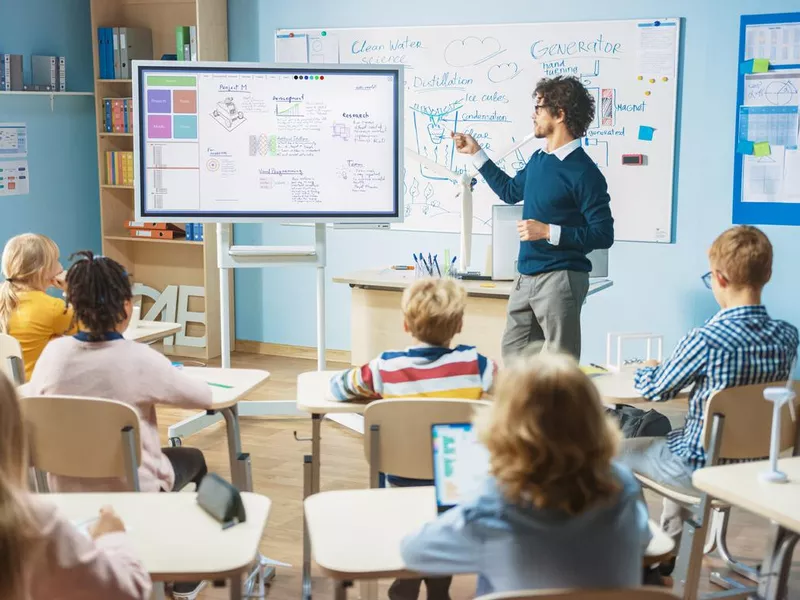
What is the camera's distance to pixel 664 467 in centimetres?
296

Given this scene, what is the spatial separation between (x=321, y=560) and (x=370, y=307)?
3.27m

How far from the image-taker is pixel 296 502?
4004 millimetres

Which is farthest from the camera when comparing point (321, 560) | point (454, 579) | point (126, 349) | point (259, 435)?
point (259, 435)

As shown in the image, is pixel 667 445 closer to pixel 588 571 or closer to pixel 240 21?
pixel 588 571

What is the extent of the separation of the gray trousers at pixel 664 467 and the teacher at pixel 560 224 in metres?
0.93

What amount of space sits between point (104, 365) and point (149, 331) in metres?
1.39

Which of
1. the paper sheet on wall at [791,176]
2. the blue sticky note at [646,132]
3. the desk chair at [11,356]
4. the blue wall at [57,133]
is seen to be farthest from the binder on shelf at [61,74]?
the paper sheet on wall at [791,176]

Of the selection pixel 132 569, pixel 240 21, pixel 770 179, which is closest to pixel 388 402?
A: pixel 132 569

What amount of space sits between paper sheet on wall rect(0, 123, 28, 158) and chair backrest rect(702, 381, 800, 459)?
4947mm

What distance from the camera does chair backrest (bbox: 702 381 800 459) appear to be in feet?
8.83

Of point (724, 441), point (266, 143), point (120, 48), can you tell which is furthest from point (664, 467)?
point (120, 48)

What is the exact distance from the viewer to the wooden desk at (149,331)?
4000 mm

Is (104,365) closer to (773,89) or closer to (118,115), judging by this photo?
(773,89)

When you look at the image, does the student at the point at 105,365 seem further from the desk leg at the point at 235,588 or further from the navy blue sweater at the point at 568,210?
the navy blue sweater at the point at 568,210
